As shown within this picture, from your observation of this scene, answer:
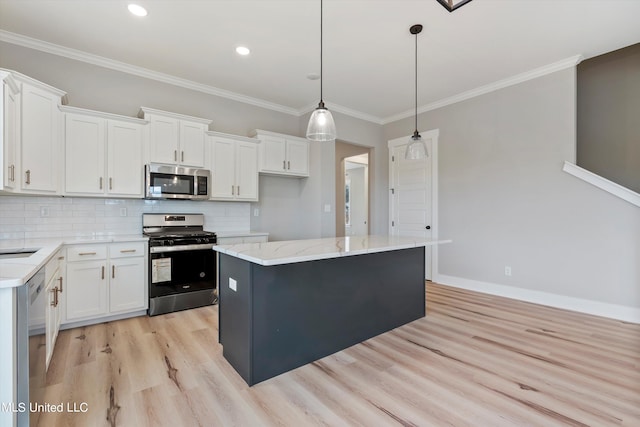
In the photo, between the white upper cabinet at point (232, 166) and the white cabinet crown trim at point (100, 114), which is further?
the white upper cabinet at point (232, 166)

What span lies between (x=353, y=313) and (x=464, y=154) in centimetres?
317

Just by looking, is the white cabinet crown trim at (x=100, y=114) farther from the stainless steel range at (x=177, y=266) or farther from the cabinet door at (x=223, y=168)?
the stainless steel range at (x=177, y=266)

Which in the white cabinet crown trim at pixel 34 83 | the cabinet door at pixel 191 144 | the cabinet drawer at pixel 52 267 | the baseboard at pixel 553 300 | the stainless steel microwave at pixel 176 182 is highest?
the white cabinet crown trim at pixel 34 83

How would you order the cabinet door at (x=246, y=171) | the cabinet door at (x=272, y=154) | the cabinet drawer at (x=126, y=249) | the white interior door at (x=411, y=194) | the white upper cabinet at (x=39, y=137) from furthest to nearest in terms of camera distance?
the white interior door at (x=411, y=194), the cabinet door at (x=272, y=154), the cabinet door at (x=246, y=171), the cabinet drawer at (x=126, y=249), the white upper cabinet at (x=39, y=137)

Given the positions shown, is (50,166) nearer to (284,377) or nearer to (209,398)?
(209,398)

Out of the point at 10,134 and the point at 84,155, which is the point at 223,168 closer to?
the point at 84,155

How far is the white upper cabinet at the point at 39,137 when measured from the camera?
106 inches

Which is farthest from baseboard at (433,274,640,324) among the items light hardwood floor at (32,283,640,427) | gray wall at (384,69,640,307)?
light hardwood floor at (32,283,640,427)

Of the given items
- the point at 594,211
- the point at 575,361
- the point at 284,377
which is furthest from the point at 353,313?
the point at 594,211

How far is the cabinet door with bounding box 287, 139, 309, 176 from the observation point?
470cm

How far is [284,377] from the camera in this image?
7.10 ft

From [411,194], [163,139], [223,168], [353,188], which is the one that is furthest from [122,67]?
A: [353,188]

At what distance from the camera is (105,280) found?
122 inches

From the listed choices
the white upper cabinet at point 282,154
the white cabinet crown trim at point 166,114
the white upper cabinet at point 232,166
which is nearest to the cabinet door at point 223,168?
the white upper cabinet at point 232,166
